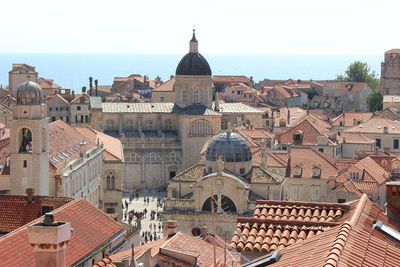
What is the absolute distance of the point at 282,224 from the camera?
17.5 metres

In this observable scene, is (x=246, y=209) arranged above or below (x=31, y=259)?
below

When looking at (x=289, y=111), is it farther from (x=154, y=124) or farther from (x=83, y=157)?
(x=83, y=157)

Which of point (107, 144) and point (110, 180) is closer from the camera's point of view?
point (110, 180)

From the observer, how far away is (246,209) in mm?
47312

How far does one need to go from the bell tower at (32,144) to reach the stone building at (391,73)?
281ft

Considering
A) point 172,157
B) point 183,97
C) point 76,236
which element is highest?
point 183,97

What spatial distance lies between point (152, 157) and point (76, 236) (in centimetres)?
5006

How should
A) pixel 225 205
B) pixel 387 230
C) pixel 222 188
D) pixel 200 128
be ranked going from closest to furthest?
pixel 387 230
pixel 222 188
pixel 225 205
pixel 200 128

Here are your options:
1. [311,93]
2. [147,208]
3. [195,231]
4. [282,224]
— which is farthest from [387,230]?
[311,93]

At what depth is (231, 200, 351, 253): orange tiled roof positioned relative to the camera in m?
16.8

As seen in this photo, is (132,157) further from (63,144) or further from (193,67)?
(63,144)

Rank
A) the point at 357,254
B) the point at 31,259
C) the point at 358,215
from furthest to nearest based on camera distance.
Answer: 1. the point at 31,259
2. the point at 358,215
3. the point at 357,254

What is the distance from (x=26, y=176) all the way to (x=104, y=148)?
18.7 m

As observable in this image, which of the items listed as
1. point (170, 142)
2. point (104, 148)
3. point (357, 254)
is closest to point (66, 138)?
point (104, 148)
